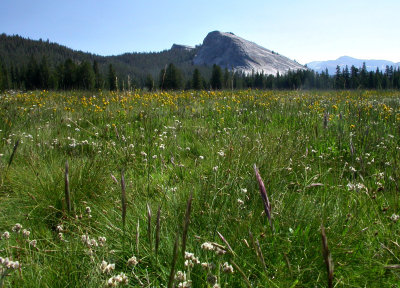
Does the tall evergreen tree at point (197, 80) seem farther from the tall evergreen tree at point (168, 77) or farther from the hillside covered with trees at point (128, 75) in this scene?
the tall evergreen tree at point (168, 77)

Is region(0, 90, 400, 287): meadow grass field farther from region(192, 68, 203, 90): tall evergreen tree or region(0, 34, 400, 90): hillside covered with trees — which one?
region(192, 68, 203, 90): tall evergreen tree

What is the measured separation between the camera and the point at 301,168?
294 centimetres

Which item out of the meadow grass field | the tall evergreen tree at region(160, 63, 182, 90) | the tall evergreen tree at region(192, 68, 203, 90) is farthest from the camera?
the tall evergreen tree at region(192, 68, 203, 90)

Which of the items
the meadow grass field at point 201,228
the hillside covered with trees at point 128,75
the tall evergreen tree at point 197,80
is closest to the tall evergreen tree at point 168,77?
the hillside covered with trees at point 128,75

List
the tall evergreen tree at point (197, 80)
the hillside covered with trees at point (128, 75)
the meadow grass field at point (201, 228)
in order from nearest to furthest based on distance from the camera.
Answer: the meadow grass field at point (201, 228) < the hillside covered with trees at point (128, 75) < the tall evergreen tree at point (197, 80)

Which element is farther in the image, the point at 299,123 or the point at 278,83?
the point at 278,83

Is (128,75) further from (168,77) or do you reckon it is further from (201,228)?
(168,77)

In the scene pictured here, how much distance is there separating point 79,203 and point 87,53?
186m

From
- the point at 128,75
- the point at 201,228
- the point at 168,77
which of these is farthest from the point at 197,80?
the point at 201,228

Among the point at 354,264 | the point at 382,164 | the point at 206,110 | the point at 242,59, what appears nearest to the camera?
the point at 354,264

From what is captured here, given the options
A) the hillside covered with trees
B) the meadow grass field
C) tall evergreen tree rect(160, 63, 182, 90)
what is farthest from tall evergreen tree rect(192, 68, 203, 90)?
the meadow grass field

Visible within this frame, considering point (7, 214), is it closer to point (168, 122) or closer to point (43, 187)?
point (43, 187)

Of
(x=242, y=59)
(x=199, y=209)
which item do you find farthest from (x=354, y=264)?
(x=242, y=59)

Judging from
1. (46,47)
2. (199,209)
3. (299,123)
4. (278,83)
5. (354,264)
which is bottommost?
(354,264)
